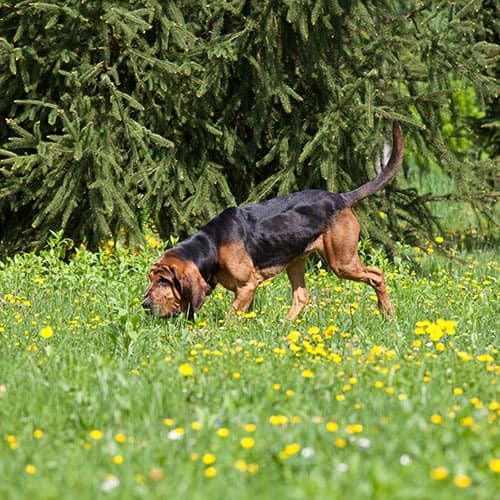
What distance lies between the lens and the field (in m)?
2.82

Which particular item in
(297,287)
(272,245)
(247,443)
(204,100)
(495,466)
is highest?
Answer: (204,100)

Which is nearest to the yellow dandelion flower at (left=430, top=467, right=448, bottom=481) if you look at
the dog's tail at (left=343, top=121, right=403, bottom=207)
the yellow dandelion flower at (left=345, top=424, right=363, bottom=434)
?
the yellow dandelion flower at (left=345, top=424, right=363, bottom=434)

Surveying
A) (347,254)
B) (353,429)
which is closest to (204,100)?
(347,254)

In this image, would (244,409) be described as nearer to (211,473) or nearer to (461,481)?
(211,473)

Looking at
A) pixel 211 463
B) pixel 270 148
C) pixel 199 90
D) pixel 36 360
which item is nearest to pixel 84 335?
pixel 36 360

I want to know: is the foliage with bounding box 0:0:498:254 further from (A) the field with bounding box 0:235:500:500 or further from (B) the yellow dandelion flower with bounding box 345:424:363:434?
(B) the yellow dandelion flower with bounding box 345:424:363:434

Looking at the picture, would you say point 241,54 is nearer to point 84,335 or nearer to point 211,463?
point 84,335

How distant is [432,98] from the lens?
7652 millimetres

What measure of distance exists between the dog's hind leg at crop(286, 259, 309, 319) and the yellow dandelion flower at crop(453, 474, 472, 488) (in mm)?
3635

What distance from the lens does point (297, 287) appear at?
6.65 metres

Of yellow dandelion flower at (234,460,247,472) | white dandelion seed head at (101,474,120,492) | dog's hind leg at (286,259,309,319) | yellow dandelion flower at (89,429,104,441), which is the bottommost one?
dog's hind leg at (286,259,309,319)

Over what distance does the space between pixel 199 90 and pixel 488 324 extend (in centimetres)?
350

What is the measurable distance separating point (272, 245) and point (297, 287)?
0.57 meters

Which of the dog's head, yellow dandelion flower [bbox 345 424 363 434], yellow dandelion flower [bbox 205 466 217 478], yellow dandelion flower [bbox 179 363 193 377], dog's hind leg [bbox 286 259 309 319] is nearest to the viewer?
yellow dandelion flower [bbox 205 466 217 478]
